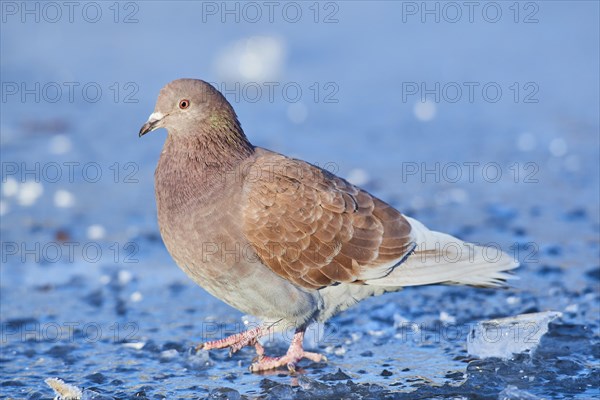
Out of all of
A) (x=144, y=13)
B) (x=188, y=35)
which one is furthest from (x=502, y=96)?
(x=144, y=13)

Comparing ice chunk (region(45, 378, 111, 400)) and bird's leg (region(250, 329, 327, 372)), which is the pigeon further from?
ice chunk (region(45, 378, 111, 400))

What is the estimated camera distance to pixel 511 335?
5633mm

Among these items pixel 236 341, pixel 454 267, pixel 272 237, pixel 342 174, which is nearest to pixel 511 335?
pixel 454 267

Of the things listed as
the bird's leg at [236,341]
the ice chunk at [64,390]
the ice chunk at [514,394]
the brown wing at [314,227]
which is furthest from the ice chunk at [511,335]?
the ice chunk at [64,390]

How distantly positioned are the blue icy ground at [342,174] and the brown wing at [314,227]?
1.87ft

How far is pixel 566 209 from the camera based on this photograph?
842 cm

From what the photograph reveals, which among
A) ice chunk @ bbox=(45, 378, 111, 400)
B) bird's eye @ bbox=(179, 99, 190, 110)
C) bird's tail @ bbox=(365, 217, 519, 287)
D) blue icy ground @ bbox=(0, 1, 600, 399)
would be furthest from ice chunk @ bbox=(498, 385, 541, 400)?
bird's eye @ bbox=(179, 99, 190, 110)

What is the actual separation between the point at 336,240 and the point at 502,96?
21.9 feet

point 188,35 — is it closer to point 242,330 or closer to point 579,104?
point 579,104

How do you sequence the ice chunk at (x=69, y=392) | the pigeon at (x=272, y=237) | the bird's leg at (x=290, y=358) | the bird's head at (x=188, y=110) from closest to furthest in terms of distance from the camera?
the ice chunk at (x=69, y=392), the pigeon at (x=272, y=237), the bird's leg at (x=290, y=358), the bird's head at (x=188, y=110)

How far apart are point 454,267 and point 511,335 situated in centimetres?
56

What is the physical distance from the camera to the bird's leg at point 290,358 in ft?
18.9

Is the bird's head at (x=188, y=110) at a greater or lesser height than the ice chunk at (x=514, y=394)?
greater

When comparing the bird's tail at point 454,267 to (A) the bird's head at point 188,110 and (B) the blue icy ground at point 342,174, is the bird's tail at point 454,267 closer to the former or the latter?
(B) the blue icy ground at point 342,174
